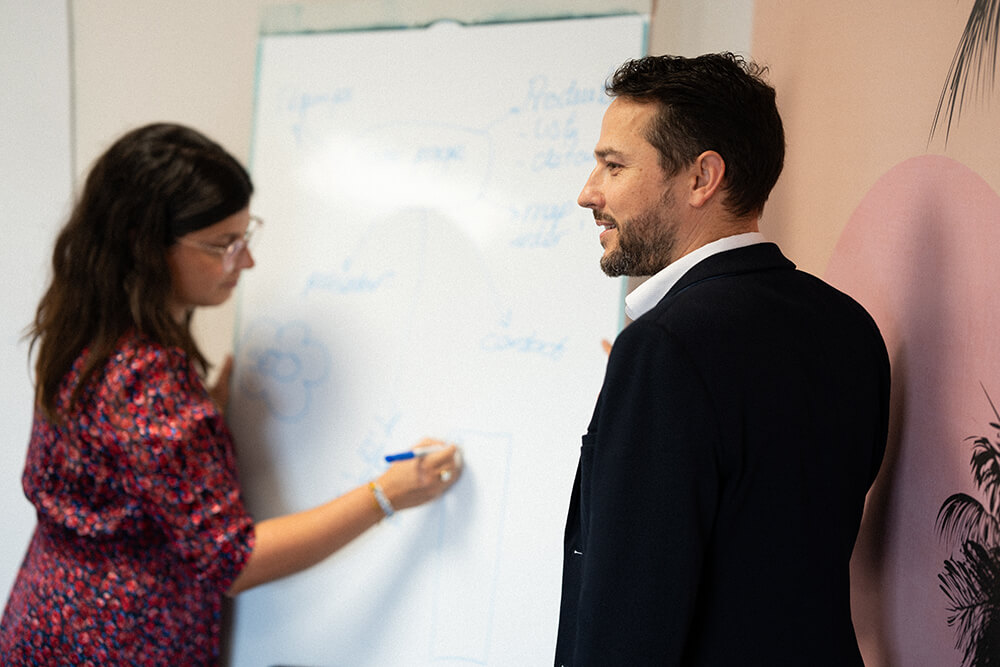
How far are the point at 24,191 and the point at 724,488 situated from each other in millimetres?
1788

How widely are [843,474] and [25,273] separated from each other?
182cm

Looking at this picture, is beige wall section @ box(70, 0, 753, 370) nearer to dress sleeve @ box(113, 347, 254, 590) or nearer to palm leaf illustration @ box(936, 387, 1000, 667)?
dress sleeve @ box(113, 347, 254, 590)

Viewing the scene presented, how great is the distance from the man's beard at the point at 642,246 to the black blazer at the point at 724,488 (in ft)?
0.34

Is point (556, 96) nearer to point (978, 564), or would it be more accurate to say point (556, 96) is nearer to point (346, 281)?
point (346, 281)

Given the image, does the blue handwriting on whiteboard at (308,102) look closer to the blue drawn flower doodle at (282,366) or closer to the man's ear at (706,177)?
the blue drawn flower doodle at (282,366)

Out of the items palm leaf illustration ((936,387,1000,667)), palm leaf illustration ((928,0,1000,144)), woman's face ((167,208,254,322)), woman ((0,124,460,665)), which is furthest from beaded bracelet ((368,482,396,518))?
palm leaf illustration ((928,0,1000,144))

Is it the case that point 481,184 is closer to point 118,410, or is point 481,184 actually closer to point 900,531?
point 118,410

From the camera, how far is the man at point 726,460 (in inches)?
30.2

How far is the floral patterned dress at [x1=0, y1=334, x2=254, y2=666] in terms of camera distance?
Result: 130 cm

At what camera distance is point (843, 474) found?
837 millimetres

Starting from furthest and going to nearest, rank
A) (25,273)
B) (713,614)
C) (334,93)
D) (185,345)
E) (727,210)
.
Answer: (25,273) → (334,93) → (185,345) → (727,210) → (713,614)

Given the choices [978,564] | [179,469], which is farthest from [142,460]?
[978,564]

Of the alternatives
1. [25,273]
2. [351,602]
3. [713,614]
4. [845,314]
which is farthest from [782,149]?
[25,273]

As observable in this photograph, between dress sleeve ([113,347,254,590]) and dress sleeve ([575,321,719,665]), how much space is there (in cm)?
73
